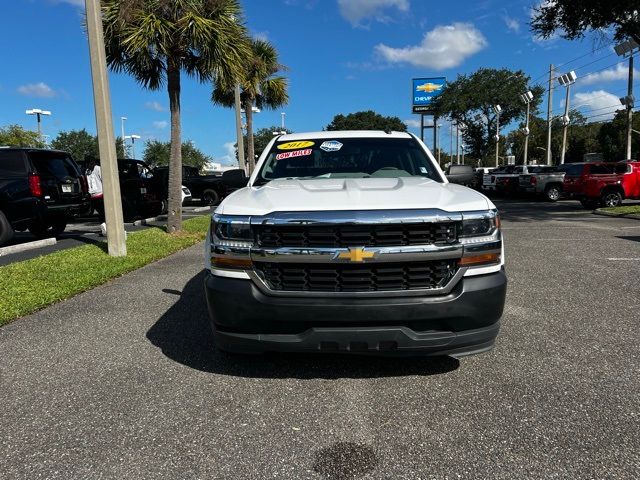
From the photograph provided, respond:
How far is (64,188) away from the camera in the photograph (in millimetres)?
10273

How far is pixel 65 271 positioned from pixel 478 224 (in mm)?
6115

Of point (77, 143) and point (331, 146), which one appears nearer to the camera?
point (331, 146)

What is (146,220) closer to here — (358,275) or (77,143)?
(358,275)

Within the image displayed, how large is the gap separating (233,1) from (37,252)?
6996 mm

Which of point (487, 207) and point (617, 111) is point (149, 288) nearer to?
point (487, 207)

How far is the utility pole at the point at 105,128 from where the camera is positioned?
26.0 feet

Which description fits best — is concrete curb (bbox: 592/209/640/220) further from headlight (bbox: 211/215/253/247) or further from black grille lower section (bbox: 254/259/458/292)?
headlight (bbox: 211/215/253/247)

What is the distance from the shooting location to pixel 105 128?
8.12 metres

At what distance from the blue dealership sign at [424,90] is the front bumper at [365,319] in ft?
179

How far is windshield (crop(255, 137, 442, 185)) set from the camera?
180 inches

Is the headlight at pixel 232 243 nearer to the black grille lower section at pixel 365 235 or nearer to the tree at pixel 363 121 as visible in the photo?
the black grille lower section at pixel 365 235

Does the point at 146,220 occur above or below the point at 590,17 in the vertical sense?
below

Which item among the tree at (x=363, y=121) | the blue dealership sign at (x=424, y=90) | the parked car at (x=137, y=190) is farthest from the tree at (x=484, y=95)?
the parked car at (x=137, y=190)

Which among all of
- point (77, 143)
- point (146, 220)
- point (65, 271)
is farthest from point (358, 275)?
point (77, 143)
